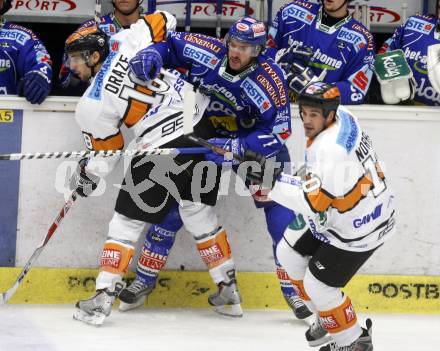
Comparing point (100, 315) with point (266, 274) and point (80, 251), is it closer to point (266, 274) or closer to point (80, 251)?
point (80, 251)

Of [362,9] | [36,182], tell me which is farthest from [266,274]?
[362,9]

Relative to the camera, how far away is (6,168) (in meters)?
5.52

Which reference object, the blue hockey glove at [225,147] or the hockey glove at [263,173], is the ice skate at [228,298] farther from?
the hockey glove at [263,173]

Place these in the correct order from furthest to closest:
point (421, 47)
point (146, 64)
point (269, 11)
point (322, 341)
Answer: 1. point (269, 11)
2. point (421, 47)
3. point (146, 64)
4. point (322, 341)

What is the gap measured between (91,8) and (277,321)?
2.09 m

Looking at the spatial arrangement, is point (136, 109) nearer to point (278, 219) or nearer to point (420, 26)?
point (278, 219)

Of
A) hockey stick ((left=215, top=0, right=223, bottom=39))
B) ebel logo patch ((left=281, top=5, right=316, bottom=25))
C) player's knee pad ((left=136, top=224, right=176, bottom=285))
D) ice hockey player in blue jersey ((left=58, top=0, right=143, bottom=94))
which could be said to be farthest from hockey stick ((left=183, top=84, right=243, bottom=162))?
hockey stick ((left=215, top=0, right=223, bottom=39))

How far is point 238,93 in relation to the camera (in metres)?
5.34

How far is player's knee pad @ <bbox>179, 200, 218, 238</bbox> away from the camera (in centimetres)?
541

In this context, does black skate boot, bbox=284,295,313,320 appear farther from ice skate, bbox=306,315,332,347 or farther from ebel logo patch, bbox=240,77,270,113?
ebel logo patch, bbox=240,77,270,113

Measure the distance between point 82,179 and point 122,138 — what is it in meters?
0.27

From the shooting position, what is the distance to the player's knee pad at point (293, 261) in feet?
15.9

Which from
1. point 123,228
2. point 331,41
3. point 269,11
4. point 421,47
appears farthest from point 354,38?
point 123,228

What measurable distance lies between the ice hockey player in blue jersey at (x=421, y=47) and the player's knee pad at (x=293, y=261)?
139 cm
